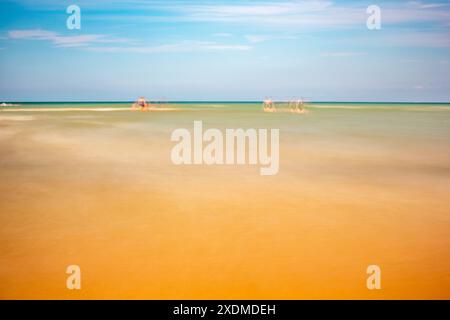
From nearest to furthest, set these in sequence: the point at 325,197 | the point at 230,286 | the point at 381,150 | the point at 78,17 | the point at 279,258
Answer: the point at 230,286 < the point at 279,258 < the point at 325,197 < the point at 78,17 < the point at 381,150

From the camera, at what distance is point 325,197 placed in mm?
5543

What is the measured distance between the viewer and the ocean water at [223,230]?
3.28 meters

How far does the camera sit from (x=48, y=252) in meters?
3.78

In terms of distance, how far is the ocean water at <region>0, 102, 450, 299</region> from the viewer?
129 inches

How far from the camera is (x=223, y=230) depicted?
171 inches

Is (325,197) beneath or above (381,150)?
beneath

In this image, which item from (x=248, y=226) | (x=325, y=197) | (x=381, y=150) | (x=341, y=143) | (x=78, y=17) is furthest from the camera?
(x=341, y=143)

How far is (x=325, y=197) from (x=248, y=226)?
1.54m
